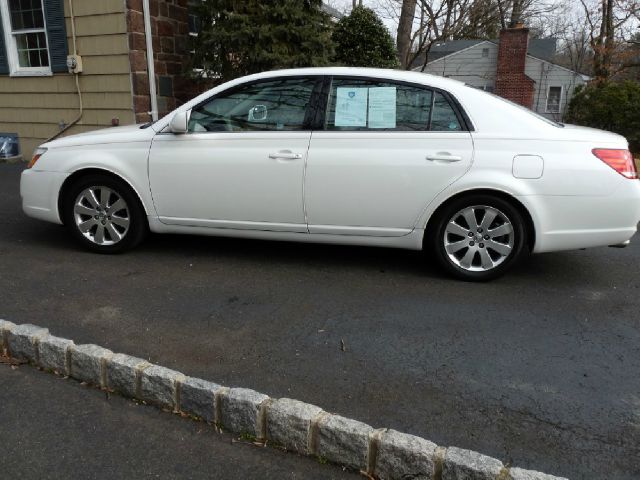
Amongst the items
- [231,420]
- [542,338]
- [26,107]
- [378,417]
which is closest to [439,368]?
[378,417]

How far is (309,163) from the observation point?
425 cm

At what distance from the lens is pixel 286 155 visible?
4.29 m

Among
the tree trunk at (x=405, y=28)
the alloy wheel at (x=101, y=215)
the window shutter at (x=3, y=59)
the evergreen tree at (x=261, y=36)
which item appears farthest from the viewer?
the tree trunk at (x=405, y=28)

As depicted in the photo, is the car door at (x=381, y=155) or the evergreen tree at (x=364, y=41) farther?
the evergreen tree at (x=364, y=41)

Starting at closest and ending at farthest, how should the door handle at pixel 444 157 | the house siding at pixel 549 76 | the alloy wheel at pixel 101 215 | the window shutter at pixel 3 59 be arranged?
1. the door handle at pixel 444 157
2. the alloy wheel at pixel 101 215
3. the window shutter at pixel 3 59
4. the house siding at pixel 549 76

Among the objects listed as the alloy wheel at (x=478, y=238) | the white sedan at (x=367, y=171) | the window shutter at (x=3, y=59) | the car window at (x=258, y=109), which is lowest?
the alloy wheel at (x=478, y=238)

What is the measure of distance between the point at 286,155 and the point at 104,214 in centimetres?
178

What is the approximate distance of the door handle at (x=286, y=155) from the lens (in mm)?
4273

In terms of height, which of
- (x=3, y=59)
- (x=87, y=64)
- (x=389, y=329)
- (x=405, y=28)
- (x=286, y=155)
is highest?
(x=405, y=28)

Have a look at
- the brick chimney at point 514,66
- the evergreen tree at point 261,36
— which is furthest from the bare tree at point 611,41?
the evergreen tree at point 261,36

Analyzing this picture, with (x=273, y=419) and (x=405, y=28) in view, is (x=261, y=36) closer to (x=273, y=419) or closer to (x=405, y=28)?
(x=405, y=28)

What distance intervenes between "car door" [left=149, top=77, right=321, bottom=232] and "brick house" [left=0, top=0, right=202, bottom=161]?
204 inches

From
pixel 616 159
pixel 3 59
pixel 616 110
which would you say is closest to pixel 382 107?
pixel 616 159

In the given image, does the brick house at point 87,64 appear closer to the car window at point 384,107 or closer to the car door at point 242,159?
the car door at point 242,159
